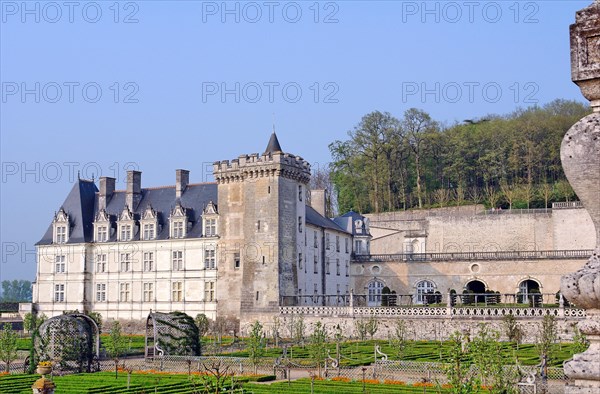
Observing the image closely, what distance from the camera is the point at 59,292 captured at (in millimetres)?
55406

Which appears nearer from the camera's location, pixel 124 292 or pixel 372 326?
pixel 372 326

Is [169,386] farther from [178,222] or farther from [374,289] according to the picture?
[374,289]

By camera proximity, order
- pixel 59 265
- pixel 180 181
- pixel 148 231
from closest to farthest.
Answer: pixel 148 231 < pixel 180 181 < pixel 59 265

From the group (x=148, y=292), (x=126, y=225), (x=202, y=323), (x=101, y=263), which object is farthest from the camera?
(x=101, y=263)

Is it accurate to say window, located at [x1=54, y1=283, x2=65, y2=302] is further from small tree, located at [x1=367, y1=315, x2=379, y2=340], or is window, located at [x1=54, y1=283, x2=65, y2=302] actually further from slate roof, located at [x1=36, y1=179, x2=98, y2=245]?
small tree, located at [x1=367, y1=315, x2=379, y2=340]

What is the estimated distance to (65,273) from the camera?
2178 inches

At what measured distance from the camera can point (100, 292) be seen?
5459cm

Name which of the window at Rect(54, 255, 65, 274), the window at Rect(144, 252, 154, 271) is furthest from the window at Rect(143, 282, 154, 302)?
the window at Rect(54, 255, 65, 274)

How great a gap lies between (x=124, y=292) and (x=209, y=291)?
21.6 ft

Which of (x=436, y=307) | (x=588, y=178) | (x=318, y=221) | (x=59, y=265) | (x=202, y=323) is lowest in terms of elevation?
(x=202, y=323)

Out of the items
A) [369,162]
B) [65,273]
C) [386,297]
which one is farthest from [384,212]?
[65,273]

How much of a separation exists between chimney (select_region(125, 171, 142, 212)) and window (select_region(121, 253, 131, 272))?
10.2 ft

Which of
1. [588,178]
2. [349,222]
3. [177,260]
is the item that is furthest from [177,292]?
[588,178]

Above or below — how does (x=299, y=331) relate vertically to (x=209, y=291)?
below
